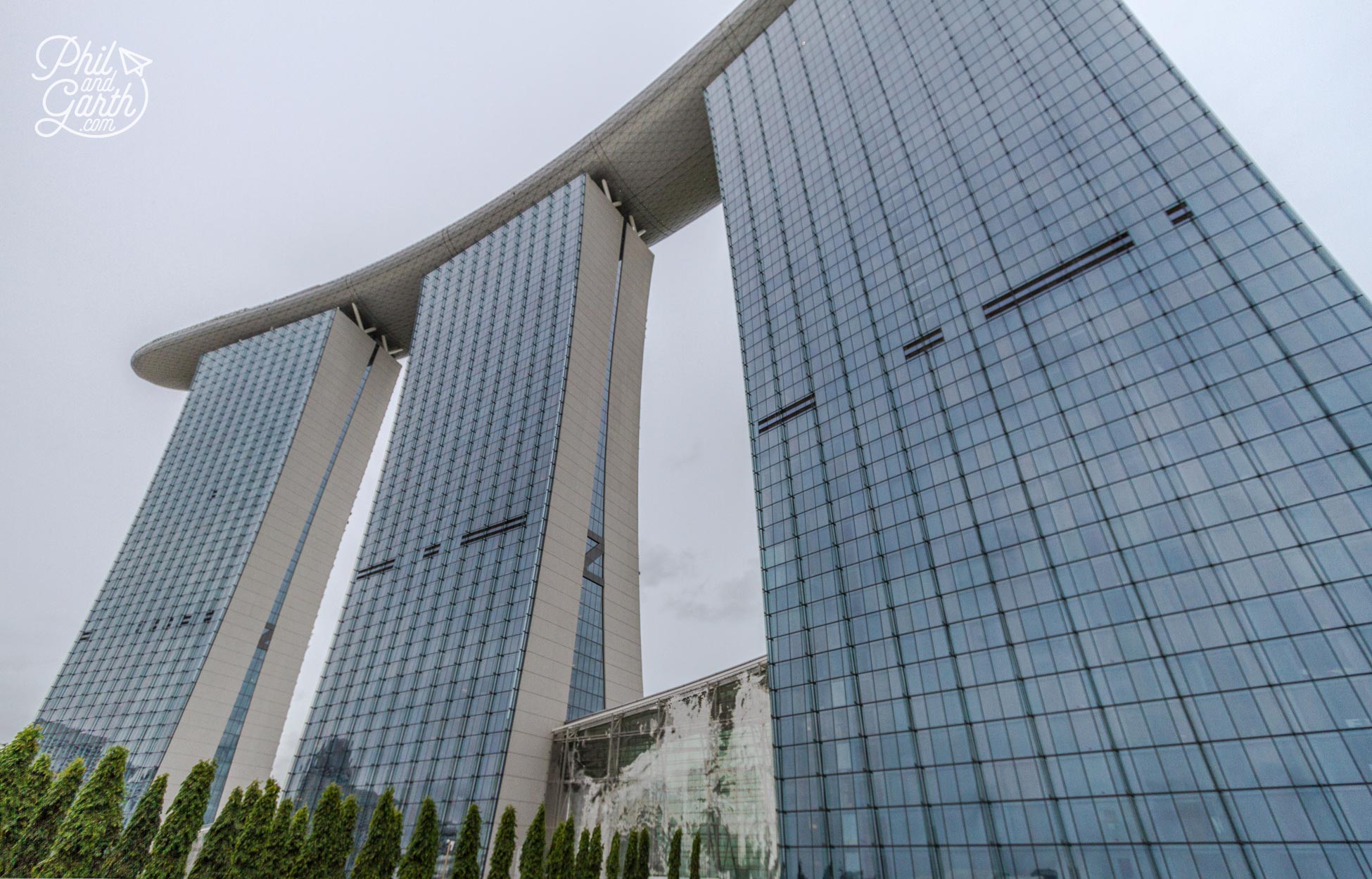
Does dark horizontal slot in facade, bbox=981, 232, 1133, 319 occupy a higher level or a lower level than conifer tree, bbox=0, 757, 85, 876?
higher

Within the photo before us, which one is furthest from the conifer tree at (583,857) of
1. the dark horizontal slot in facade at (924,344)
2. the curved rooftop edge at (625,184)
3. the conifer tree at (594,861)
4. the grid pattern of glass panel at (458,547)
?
the curved rooftop edge at (625,184)

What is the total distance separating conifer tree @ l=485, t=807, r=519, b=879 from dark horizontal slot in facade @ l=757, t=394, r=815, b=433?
110ft

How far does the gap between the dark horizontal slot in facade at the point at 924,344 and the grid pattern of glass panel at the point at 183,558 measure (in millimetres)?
88160

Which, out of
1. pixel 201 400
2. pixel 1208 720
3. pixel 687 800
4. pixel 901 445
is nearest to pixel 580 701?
pixel 687 800

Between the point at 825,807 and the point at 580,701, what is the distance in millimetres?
29742

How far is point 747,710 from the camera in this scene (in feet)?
164

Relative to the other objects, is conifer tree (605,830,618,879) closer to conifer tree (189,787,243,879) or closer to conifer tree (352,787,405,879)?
conifer tree (352,787,405,879)

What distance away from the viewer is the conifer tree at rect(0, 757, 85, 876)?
29.5 m

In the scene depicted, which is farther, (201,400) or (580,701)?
(201,400)

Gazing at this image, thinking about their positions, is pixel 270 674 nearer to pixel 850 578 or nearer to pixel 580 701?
pixel 580 701

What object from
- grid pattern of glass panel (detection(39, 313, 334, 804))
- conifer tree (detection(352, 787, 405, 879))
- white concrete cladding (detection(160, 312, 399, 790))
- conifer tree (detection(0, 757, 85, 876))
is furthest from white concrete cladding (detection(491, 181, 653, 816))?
grid pattern of glass panel (detection(39, 313, 334, 804))

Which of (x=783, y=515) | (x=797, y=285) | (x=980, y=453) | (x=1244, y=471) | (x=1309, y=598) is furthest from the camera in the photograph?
(x=797, y=285)

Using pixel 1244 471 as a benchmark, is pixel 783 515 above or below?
above

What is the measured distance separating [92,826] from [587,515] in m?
46.2
